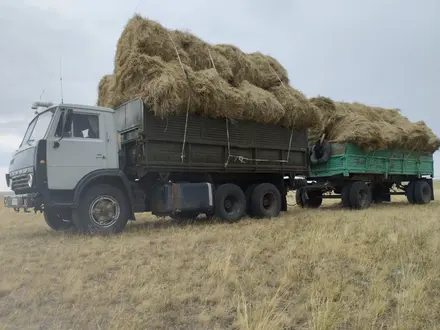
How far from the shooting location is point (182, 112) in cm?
953

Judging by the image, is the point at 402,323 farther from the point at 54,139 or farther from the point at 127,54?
the point at 127,54

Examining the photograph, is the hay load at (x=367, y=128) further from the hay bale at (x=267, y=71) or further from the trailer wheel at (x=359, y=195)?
the hay bale at (x=267, y=71)

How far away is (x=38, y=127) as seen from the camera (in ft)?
A: 28.5

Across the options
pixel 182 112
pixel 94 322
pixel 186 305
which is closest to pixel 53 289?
pixel 94 322

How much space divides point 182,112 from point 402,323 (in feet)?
23.1

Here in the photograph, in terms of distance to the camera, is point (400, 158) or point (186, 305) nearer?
point (186, 305)

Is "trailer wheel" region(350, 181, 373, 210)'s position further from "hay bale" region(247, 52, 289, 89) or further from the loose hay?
"hay bale" region(247, 52, 289, 89)

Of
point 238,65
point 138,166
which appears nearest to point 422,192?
point 238,65

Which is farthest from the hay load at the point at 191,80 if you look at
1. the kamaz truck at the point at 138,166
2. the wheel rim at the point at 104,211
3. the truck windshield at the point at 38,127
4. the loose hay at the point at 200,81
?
the wheel rim at the point at 104,211

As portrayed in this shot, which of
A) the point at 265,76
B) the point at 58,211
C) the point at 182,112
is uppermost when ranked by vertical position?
the point at 265,76

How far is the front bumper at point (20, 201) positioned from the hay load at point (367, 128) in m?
8.37

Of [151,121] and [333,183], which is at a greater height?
[151,121]

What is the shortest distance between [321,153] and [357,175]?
1438 mm

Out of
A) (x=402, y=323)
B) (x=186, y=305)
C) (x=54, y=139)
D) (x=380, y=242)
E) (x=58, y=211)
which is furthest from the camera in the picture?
(x=58, y=211)
